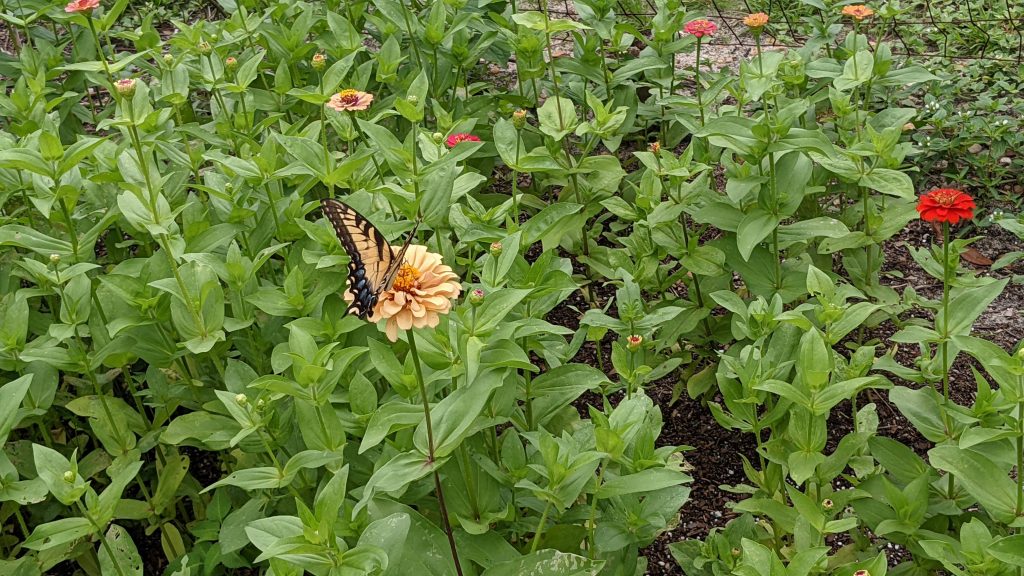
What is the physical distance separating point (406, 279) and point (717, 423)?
1.82 metres

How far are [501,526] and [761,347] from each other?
88 centimetres

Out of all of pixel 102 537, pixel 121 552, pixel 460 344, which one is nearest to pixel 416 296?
pixel 460 344

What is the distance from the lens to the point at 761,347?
8.82ft

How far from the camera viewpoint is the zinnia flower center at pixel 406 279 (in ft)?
5.97

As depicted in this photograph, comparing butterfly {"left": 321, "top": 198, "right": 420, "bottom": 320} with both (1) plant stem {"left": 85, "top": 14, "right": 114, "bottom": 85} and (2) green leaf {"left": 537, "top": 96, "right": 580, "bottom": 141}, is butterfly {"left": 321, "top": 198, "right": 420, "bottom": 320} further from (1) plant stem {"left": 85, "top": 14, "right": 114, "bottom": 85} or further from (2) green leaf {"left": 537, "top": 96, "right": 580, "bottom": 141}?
(2) green leaf {"left": 537, "top": 96, "right": 580, "bottom": 141}

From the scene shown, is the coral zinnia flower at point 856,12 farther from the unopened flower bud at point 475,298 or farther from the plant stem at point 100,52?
the plant stem at point 100,52

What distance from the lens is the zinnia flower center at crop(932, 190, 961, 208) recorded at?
2.29 m

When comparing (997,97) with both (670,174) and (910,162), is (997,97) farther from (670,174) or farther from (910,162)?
(670,174)

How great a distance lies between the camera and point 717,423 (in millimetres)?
3334

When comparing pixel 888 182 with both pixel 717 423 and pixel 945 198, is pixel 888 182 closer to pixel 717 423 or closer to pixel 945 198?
pixel 945 198

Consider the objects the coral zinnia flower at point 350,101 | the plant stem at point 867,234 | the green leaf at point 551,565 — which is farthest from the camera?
the plant stem at point 867,234

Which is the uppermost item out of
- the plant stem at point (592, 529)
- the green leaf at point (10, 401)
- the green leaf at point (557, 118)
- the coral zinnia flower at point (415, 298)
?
the coral zinnia flower at point (415, 298)

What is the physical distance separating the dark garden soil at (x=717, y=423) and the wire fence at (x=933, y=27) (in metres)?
1.32

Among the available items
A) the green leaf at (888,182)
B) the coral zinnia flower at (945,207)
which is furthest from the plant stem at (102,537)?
the green leaf at (888,182)
